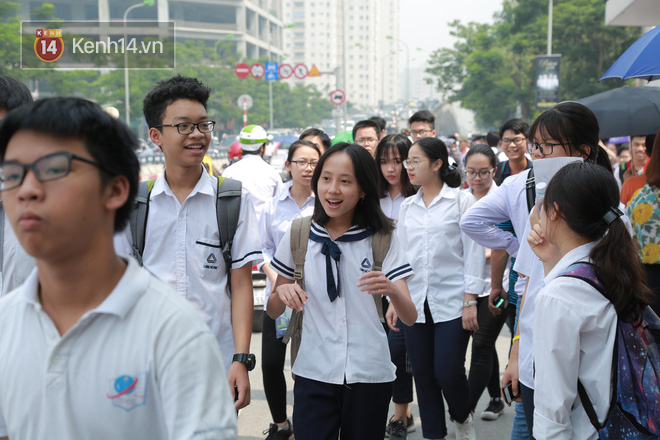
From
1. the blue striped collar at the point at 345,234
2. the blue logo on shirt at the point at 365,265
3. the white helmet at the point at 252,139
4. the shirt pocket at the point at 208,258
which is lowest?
the blue logo on shirt at the point at 365,265

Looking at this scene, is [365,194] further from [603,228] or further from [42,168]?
[42,168]

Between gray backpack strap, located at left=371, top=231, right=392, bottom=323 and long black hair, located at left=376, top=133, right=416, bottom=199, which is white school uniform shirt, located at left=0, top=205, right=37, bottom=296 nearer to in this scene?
gray backpack strap, located at left=371, top=231, right=392, bottom=323

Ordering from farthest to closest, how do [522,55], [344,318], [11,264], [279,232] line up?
[522,55] < [279,232] < [344,318] < [11,264]

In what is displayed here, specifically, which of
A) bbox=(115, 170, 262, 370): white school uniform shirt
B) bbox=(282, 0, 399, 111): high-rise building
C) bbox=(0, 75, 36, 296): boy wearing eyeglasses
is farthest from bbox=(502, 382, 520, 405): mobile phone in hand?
bbox=(282, 0, 399, 111): high-rise building

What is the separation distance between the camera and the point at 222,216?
3098 mm

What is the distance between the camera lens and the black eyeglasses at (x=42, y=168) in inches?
55.3

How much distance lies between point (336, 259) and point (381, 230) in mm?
271

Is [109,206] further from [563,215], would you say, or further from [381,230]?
[381,230]

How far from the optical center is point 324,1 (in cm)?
15125

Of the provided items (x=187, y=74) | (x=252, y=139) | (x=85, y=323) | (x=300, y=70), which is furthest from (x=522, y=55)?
(x=85, y=323)

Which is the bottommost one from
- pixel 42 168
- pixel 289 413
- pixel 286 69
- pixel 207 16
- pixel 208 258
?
pixel 289 413

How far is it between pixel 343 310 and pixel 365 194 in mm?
576

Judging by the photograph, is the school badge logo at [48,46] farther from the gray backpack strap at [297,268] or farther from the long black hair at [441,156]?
the gray backpack strap at [297,268]

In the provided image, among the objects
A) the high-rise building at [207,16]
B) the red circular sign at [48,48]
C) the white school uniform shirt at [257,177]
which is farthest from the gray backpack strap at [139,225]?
the high-rise building at [207,16]
